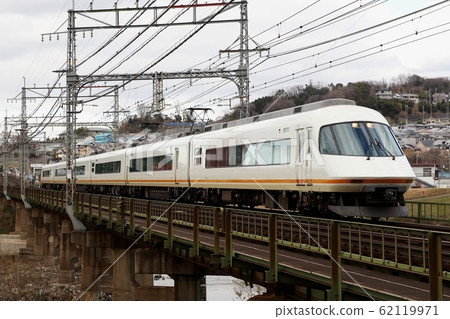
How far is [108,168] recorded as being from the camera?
38.8 m

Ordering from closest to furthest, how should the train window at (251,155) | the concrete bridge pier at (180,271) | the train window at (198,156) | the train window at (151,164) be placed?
the concrete bridge pier at (180,271), the train window at (251,155), the train window at (198,156), the train window at (151,164)

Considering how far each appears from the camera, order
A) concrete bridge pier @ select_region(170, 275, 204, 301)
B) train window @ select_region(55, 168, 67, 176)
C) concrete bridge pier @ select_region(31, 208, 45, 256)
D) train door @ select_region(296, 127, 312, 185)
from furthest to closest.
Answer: concrete bridge pier @ select_region(31, 208, 45, 256)
train window @ select_region(55, 168, 67, 176)
concrete bridge pier @ select_region(170, 275, 204, 301)
train door @ select_region(296, 127, 312, 185)

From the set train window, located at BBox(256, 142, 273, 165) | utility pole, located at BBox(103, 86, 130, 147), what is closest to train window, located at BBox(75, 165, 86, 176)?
utility pole, located at BBox(103, 86, 130, 147)

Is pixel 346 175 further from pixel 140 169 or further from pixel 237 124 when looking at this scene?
pixel 140 169

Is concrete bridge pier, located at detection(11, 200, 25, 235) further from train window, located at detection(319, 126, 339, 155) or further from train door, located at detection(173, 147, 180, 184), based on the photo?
train window, located at detection(319, 126, 339, 155)

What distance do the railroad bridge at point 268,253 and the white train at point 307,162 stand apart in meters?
1.61

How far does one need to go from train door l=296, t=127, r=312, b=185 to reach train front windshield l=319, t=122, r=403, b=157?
47 cm

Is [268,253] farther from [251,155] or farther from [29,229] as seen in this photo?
[29,229]

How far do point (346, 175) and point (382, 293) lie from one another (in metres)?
7.73

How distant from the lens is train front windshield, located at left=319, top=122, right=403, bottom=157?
16141 mm

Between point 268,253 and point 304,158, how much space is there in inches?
197

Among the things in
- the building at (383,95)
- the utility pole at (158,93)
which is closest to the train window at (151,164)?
the utility pole at (158,93)

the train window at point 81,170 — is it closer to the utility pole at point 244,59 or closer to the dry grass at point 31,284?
the dry grass at point 31,284

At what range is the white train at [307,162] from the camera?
628 inches
